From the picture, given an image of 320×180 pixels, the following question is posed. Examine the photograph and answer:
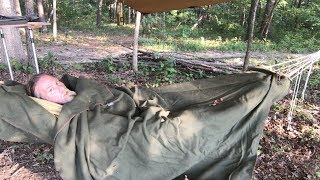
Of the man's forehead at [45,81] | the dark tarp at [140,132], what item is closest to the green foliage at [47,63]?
the dark tarp at [140,132]

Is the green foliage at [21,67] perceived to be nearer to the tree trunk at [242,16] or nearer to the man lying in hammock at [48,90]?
the man lying in hammock at [48,90]

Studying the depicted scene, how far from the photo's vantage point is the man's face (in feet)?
6.73

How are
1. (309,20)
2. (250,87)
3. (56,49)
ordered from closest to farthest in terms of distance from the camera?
(250,87), (56,49), (309,20)

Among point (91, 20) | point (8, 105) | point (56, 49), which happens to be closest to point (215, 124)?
point (8, 105)

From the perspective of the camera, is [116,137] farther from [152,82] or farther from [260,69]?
[152,82]

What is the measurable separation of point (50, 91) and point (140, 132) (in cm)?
66

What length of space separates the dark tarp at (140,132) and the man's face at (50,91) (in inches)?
4.0

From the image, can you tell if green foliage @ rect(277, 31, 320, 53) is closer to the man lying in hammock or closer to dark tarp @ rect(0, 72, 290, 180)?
dark tarp @ rect(0, 72, 290, 180)

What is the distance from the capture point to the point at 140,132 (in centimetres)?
188

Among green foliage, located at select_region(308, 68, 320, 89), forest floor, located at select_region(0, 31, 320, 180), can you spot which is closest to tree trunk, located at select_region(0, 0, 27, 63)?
forest floor, located at select_region(0, 31, 320, 180)

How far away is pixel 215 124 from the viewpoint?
202cm

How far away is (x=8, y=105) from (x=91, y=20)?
1424 cm

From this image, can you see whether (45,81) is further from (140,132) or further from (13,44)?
(13,44)

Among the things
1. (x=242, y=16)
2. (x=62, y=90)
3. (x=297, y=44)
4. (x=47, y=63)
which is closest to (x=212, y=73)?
(x=47, y=63)
